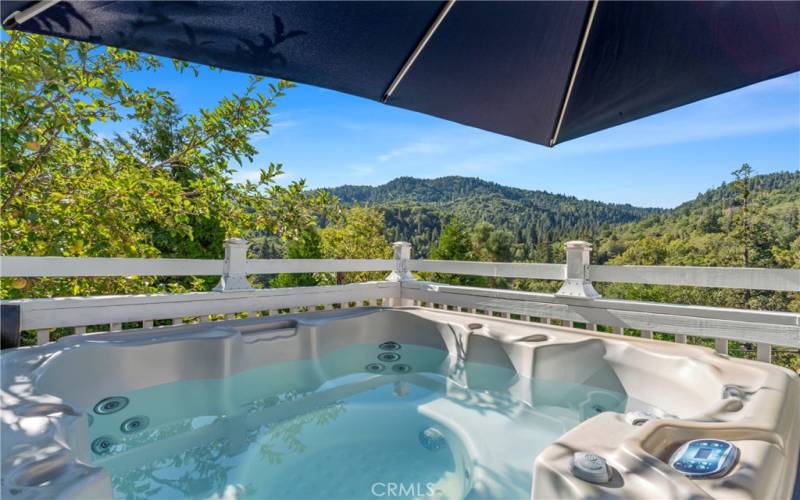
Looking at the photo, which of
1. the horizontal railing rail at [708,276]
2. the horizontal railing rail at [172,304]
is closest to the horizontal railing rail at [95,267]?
the horizontal railing rail at [172,304]

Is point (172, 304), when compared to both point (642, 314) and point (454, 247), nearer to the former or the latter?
point (642, 314)

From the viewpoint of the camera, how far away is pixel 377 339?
3.43 metres

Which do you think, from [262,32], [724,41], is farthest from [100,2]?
[724,41]

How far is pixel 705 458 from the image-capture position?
112 cm

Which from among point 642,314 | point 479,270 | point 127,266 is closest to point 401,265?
point 479,270

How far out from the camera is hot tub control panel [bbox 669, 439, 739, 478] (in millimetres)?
1057

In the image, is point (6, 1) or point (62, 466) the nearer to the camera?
point (62, 466)

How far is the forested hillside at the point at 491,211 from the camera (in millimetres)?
29261

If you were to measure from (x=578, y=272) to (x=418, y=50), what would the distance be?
2.01 m

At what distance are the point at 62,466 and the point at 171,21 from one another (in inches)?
56.6

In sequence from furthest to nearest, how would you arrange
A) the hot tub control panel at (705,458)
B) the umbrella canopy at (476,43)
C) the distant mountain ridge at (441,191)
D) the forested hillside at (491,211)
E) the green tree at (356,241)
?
the distant mountain ridge at (441,191), the forested hillside at (491,211), the green tree at (356,241), the umbrella canopy at (476,43), the hot tub control panel at (705,458)

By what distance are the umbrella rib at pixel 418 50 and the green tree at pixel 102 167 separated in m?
2.35

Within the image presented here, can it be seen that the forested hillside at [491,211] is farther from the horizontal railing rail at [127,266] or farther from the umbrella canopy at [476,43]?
the umbrella canopy at [476,43]

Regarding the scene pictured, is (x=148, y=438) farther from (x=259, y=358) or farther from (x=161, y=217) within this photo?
(x=161, y=217)
